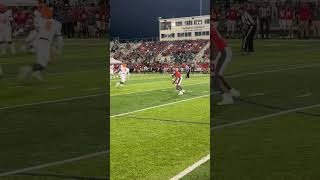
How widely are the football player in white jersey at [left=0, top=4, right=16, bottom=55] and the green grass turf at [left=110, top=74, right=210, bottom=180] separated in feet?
5.55

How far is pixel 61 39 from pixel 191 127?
6.72ft

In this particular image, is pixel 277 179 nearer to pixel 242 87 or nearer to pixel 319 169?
pixel 319 169

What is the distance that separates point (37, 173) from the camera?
3498mm

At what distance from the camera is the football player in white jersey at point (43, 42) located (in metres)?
5.30

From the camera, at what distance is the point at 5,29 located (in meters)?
5.59

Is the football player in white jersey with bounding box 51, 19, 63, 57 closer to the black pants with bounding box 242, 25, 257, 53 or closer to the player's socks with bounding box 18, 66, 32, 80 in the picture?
the player's socks with bounding box 18, 66, 32, 80

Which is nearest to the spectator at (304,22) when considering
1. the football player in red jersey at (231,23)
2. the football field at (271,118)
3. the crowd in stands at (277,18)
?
the crowd in stands at (277,18)

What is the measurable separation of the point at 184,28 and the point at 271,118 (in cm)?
827

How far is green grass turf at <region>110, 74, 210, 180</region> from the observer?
4184 mm

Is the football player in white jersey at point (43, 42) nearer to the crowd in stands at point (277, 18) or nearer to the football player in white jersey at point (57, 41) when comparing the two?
the football player in white jersey at point (57, 41)

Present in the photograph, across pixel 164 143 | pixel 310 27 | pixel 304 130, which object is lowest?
pixel 164 143

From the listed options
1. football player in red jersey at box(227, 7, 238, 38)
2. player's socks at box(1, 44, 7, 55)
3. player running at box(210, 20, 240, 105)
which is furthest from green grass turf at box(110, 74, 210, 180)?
player's socks at box(1, 44, 7, 55)

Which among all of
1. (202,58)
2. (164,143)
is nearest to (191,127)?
(164,143)

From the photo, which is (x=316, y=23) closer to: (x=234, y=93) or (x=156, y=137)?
(x=234, y=93)
